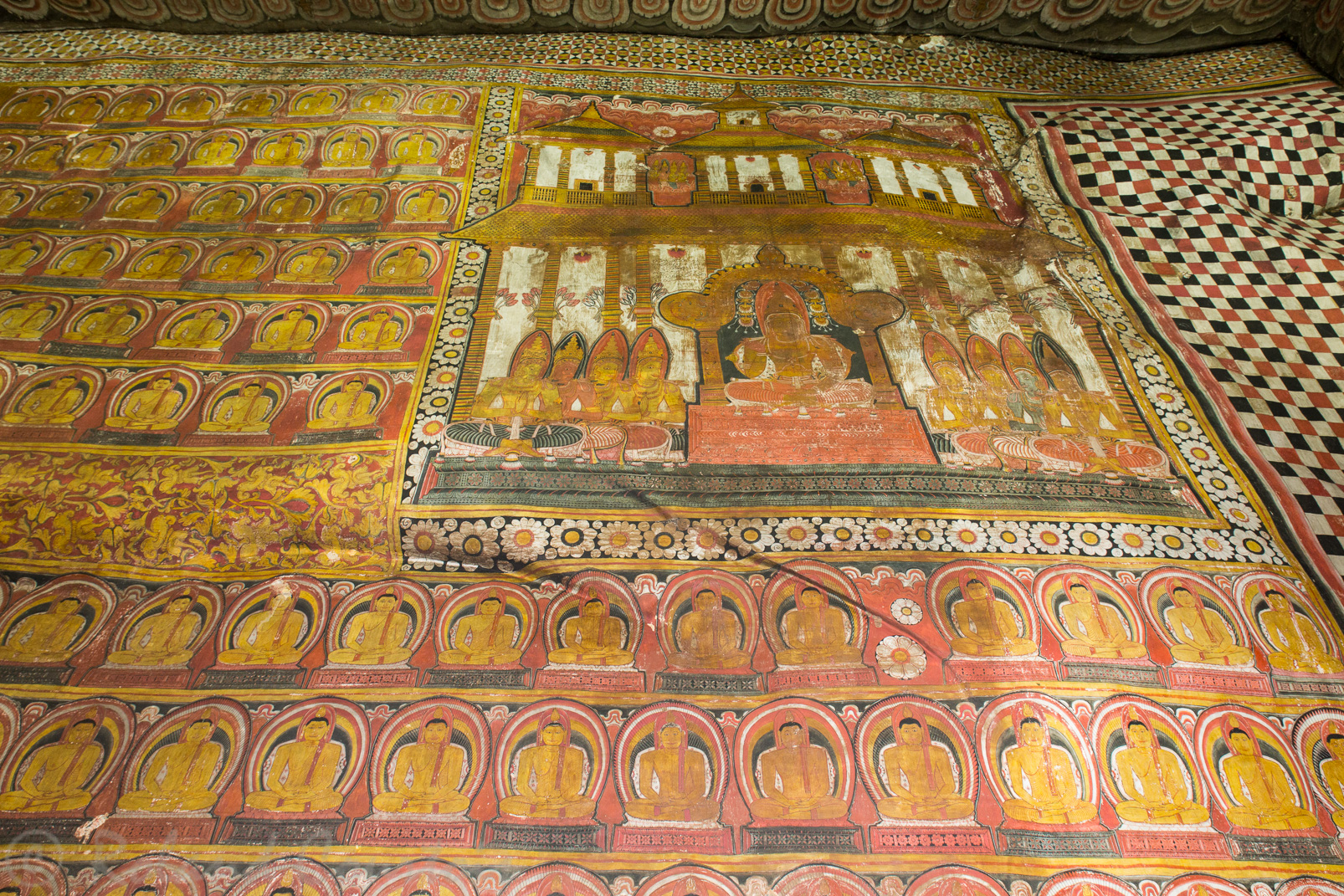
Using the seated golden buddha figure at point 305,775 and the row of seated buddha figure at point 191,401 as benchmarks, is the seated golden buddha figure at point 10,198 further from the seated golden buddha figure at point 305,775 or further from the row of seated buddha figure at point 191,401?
the seated golden buddha figure at point 305,775

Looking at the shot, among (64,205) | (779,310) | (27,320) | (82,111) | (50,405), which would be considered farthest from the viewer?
(82,111)

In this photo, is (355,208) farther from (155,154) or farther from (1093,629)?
(1093,629)

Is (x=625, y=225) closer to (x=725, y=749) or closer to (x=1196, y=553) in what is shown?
(x=725, y=749)

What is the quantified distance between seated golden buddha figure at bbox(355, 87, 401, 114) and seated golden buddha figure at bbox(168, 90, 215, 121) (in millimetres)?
725

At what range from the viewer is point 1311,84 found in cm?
411

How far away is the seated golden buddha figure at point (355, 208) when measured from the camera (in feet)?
10.4

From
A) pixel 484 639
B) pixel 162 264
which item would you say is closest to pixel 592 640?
pixel 484 639

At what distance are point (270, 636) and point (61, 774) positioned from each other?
532mm

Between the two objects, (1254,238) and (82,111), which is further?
(82,111)

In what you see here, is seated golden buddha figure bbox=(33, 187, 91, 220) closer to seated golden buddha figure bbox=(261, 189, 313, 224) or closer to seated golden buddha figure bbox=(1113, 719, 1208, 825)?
seated golden buddha figure bbox=(261, 189, 313, 224)

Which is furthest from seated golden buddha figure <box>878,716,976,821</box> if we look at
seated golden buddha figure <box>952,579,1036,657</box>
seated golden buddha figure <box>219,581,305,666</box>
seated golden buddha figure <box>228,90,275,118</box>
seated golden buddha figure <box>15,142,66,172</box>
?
seated golden buddha figure <box>15,142,66,172</box>

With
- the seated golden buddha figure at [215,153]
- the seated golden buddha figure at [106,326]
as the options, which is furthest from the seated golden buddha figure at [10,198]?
the seated golden buddha figure at [106,326]

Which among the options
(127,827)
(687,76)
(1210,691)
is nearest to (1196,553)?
(1210,691)

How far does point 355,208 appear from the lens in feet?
10.6
